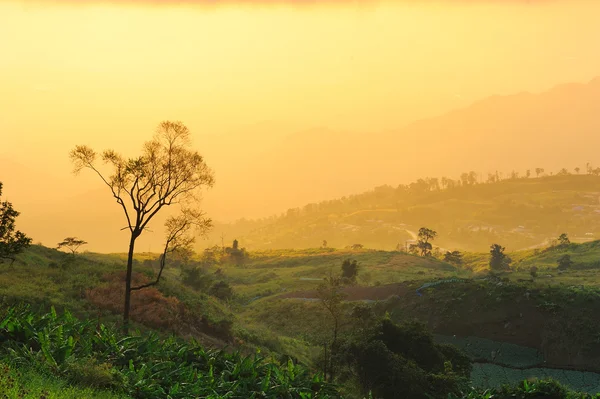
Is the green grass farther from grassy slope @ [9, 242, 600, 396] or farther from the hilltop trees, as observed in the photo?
grassy slope @ [9, 242, 600, 396]

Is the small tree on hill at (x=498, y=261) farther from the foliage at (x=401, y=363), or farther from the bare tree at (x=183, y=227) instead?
the bare tree at (x=183, y=227)

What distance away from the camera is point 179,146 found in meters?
39.0

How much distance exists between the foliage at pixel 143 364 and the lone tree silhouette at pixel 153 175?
13.7 meters

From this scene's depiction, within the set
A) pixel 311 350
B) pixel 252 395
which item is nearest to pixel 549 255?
pixel 311 350

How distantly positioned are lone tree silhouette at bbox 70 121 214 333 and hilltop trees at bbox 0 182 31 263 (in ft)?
23.9

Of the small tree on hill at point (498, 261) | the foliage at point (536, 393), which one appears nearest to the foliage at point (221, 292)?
the foliage at point (536, 393)

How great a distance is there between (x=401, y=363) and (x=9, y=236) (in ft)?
83.0

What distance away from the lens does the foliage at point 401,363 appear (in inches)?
1281

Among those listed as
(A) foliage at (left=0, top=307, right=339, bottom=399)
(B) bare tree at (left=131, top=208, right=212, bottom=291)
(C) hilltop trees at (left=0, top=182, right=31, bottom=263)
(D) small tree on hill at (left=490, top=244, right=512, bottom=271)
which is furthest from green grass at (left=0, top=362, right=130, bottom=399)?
(D) small tree on hill at (left=490, top=244, right=512, bottom=271)

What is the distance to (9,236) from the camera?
29109mm

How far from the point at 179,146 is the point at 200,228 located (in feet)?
21.0

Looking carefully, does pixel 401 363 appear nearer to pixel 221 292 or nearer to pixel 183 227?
pixel 183 227

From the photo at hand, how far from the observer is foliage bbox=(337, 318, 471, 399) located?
32531 millimetres

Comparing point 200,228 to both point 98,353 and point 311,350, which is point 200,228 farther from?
point 311,350
